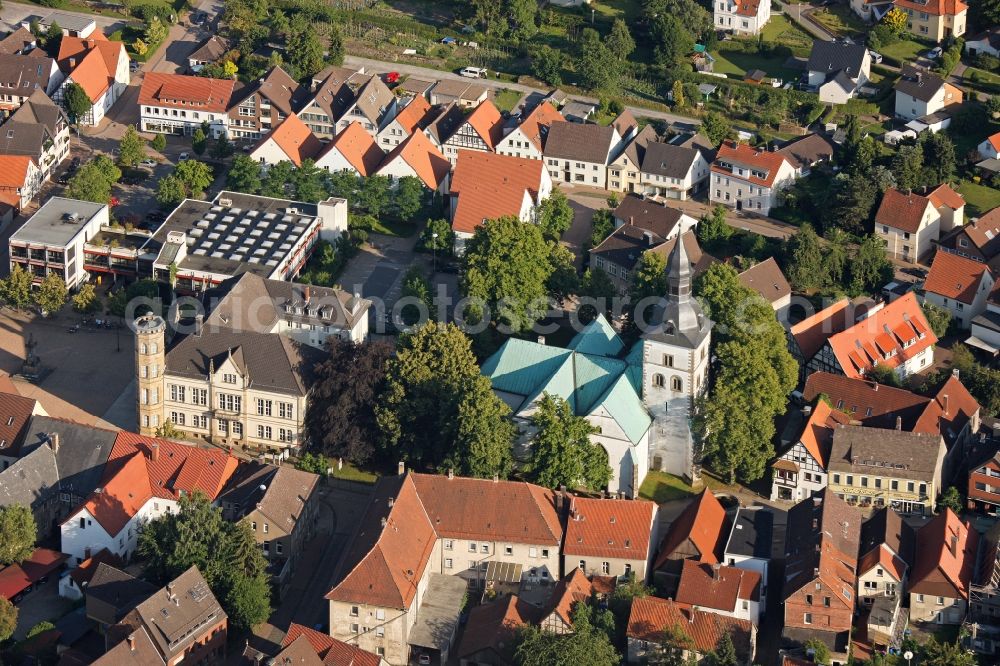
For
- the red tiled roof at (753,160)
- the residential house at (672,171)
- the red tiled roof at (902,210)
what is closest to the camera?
the red tiled roof at (902,210)

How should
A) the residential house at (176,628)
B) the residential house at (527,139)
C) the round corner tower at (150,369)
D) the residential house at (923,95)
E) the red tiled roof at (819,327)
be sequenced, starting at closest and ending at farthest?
the residential house at (176,628) < the round corner tower at (150,369) < the red tiled roof at (819,327) < the residential house at (527,139) < the residential house at (923,95)

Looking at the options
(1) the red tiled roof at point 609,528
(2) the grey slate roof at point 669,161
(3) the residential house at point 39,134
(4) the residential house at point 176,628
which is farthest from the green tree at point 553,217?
(4) the residential house at point 176,628

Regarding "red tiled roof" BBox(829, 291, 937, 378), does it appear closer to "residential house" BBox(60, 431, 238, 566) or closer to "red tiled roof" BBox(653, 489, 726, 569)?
"red tiled roof" BBox(653, 489, 726, 569)

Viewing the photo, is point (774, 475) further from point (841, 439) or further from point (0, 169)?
point (0, 169)

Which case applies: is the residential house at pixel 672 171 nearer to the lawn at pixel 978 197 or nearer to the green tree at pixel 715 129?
the green tree at pixel 715 129

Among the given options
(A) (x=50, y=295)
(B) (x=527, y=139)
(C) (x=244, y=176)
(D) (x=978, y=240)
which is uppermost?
(D) (x=978, y=240)

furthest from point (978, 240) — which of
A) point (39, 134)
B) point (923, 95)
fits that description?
point (39, 134)

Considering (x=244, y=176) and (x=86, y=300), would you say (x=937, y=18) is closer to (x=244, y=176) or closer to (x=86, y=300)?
(x=244, y=176)
